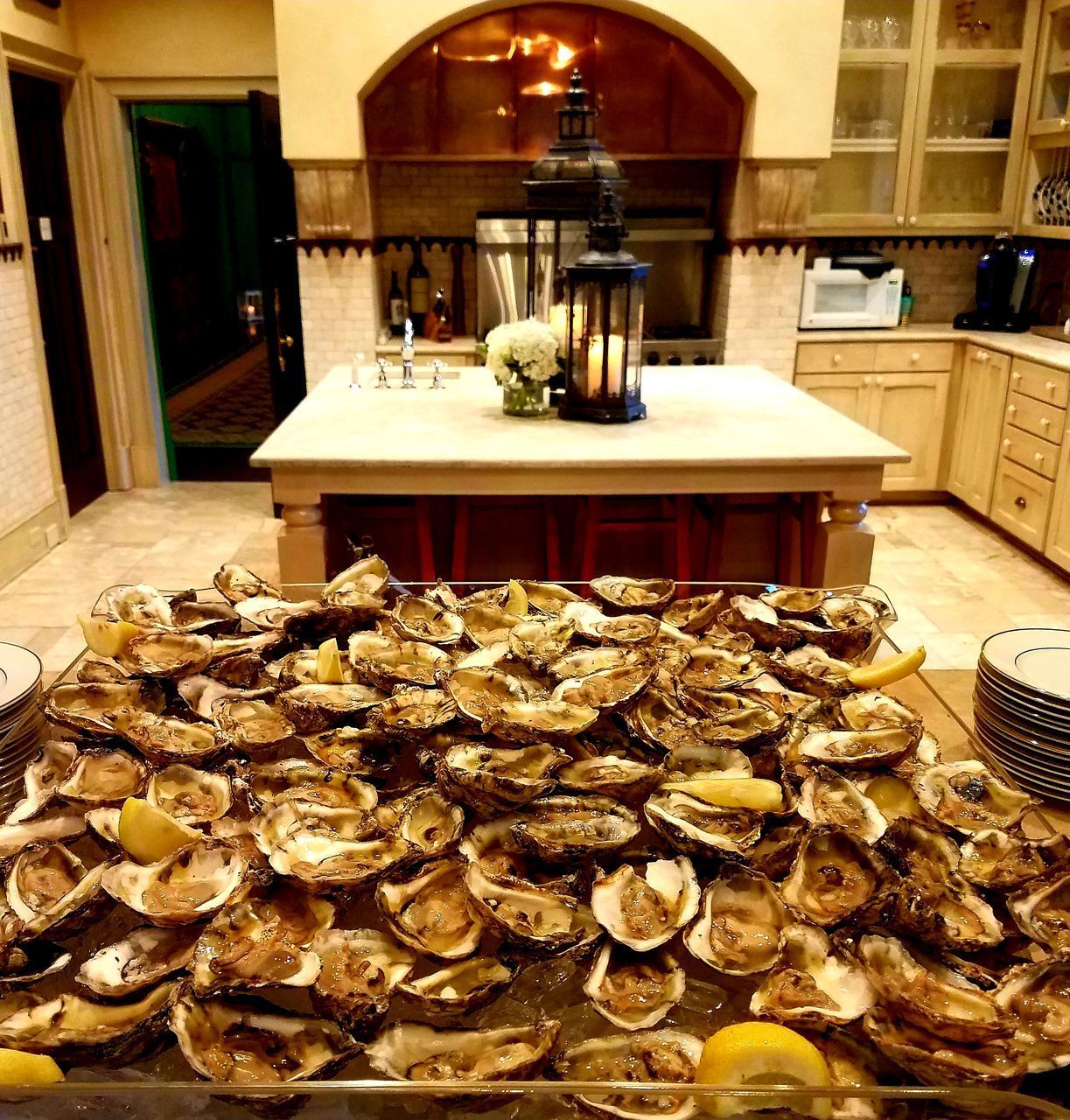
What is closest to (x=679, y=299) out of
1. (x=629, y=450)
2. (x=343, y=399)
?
(x=343, y=399)

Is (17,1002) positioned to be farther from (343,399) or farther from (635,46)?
(635,46)

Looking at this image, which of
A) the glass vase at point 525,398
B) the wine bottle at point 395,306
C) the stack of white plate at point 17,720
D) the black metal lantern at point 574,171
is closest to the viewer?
the stack of white plate at point 17,720

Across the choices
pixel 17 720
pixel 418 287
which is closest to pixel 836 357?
pixel 418 287

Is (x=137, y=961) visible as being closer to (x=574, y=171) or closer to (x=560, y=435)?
(x=560, y=435)

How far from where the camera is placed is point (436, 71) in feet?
17.0

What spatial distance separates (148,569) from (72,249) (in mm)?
2088

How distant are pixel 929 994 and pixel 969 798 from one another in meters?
0.34

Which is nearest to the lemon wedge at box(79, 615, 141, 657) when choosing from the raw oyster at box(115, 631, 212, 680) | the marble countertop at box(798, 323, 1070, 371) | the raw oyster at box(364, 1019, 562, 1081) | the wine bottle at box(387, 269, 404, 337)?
the raw oyster at box(115, 631, 212, 680)

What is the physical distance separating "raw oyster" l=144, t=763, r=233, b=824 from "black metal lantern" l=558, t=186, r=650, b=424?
Answer: 7.64 ft

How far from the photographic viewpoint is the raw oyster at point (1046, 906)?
93 centimetres

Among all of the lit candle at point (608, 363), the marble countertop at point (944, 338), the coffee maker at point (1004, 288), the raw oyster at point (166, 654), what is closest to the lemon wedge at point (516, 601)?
the raw oyster at point (166, 654)

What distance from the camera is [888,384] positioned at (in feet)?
18.5

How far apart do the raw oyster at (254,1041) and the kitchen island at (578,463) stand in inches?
83.1

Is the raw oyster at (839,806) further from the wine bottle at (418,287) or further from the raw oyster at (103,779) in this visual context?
the wine bottle at (418,287)
